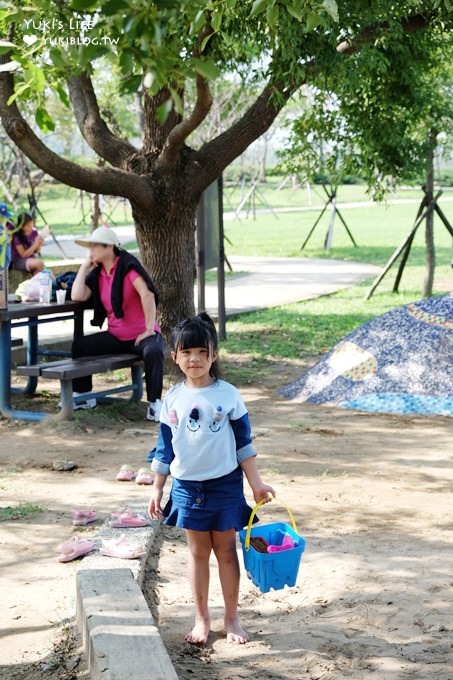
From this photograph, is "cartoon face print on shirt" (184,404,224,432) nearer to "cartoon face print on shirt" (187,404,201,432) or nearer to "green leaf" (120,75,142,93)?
"cartoon face print on shirt" (187,404,201,432)

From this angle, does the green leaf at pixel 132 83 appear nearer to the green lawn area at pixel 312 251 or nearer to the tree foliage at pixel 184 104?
the tree foliage at pixel 184 104

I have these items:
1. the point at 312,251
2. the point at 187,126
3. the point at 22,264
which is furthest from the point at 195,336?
the point at 312,251

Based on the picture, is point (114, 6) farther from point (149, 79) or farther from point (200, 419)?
point (200, 419)

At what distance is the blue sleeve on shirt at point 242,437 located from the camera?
4309 millimetres

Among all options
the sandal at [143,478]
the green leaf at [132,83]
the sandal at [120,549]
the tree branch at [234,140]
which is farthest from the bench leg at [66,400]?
the green leaf at [132,83]

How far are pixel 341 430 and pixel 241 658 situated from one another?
444cm

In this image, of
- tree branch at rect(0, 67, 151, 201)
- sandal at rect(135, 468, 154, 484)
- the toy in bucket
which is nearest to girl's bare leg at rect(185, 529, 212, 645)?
the toy in bucket

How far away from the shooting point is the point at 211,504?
4.28 m

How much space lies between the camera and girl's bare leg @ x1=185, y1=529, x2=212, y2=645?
437cm

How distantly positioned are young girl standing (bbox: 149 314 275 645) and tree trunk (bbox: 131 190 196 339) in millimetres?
6077

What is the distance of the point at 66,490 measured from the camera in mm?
6801

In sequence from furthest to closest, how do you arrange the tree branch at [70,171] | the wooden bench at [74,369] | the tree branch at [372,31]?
1. the tree branch at [372,31]
2. the tree branch at [70,171]
3. the wooden bench at [74,369]

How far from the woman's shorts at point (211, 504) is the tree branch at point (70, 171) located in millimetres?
5661

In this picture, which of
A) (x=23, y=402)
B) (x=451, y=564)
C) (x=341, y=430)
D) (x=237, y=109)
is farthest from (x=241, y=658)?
(x=237, y=109)
